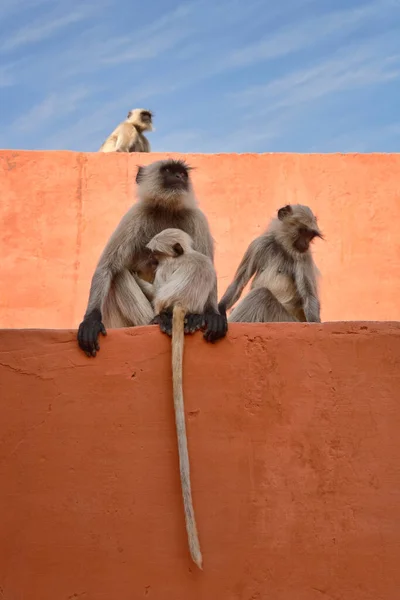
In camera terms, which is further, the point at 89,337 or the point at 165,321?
the point at 165,321

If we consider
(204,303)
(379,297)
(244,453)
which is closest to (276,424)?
(244,453)

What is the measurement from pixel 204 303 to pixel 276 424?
1.99 feet

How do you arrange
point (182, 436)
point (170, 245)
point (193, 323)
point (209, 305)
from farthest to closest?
1. point (170, 245)
2. point (209, 305)
3. point (193, 323)
4. point (182, 436)

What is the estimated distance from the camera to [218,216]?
741cm

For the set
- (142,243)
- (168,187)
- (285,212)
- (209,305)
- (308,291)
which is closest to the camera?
(209,305)

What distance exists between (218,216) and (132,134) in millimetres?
3791

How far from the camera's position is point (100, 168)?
7.42 metres

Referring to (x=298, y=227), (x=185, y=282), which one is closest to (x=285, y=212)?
(x=298, y=227)

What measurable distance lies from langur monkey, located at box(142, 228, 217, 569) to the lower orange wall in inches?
3.0

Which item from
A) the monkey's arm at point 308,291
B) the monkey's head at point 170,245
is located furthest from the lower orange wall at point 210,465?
the monkey's arm at point 308,291

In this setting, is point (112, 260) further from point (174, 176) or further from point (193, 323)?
point (193, 323)

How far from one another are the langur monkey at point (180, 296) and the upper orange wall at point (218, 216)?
3407mm

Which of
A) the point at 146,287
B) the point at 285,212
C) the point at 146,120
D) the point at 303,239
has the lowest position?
the point at 146,287

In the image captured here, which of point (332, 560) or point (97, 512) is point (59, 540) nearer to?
point (97, 512)
